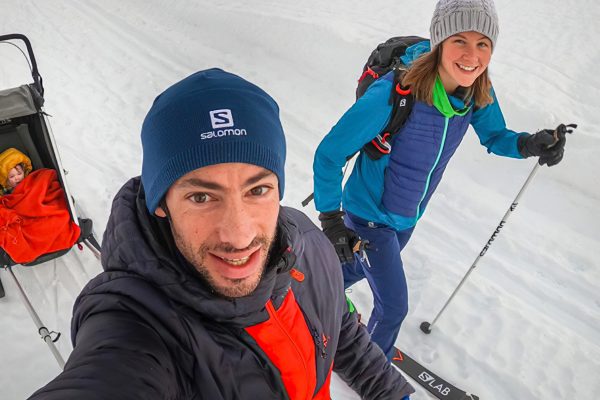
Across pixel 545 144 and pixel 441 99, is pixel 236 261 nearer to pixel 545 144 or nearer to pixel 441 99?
pixel 441 99

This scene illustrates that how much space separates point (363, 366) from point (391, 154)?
1.23 meters

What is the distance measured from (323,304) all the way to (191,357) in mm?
616

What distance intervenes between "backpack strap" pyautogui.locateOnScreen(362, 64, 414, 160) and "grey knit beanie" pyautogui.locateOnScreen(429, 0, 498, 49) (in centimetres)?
31

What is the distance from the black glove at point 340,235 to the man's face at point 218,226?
4.32ft

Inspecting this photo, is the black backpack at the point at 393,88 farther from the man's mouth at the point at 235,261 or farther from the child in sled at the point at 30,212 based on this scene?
the child in sled at the point at 30,212

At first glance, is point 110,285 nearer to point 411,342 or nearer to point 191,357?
point 191,357

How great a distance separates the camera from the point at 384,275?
272 centimetres

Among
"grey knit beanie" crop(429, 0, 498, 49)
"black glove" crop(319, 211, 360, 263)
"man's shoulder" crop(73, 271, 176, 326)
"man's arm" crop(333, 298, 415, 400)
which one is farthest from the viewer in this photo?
"black glove" crop(319, 211, 360, 263)

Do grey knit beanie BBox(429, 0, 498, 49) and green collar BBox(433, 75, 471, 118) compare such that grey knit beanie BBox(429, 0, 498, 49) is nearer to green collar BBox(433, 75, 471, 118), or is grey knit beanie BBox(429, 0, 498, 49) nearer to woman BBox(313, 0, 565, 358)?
woman BBox(313, 0, 565, 358)

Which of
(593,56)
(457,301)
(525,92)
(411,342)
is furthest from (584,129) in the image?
(411,342)

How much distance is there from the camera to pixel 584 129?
5863 mm

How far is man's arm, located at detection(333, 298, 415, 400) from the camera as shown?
1.89 m

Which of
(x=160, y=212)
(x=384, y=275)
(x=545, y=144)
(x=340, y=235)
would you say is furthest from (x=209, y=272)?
(x=545, y=144)

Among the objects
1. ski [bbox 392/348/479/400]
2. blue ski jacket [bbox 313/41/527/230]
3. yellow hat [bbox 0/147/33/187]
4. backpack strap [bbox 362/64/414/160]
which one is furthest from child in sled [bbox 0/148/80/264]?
ski [bbox 392/348/479/400]
